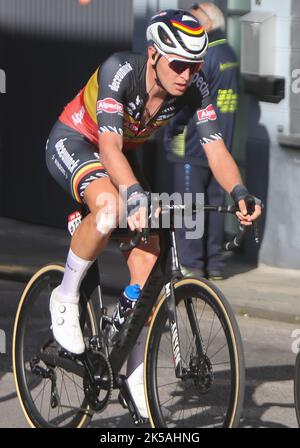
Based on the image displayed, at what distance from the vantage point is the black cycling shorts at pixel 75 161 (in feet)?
21.0

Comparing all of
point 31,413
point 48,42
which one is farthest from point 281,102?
point 31,413

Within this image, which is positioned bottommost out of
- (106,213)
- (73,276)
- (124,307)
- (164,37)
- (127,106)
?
(124,307)

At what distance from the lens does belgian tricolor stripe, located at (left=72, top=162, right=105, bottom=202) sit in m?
6.41

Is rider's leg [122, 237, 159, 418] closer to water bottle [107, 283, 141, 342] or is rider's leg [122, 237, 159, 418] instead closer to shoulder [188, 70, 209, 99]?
water bottle [107, 283, 141, 342]

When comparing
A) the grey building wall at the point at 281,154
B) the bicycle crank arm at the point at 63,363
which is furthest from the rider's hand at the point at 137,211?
the grey building wall at the point at 281,154

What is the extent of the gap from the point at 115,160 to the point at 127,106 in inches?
15.7

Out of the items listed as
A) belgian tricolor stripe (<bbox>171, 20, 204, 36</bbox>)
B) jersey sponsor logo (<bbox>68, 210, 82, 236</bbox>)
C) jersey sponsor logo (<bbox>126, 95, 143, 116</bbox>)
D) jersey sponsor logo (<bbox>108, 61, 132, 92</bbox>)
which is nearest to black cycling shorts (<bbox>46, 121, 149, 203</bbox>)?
jersey sponsor logo (<bbox>68, 210, 82, 236</bbox>)

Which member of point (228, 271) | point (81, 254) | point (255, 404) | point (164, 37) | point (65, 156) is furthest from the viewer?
point (228, 271)

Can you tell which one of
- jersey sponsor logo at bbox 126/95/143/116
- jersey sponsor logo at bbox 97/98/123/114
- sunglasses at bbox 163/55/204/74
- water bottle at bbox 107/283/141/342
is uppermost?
sunglasses at bbox 163/55/204/74

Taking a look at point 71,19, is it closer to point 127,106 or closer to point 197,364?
Answer: point 127,106

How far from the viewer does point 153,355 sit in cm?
622

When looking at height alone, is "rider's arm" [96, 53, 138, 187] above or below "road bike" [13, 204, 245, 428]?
above

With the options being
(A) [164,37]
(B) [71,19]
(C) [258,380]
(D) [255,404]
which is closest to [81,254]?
(A) [164,37]

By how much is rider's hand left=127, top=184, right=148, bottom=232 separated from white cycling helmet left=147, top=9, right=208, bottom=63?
703 millimetres
